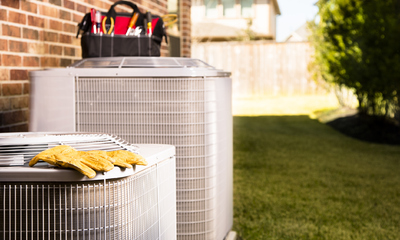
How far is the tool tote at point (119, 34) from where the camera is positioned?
9.97 ft

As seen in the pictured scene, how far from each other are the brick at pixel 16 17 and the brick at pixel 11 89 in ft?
1.15

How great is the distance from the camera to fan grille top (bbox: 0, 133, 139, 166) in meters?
1.57

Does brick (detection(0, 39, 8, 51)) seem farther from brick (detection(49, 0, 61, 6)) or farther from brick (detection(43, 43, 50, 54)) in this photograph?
brick (detection(49, 0, 61, 6))

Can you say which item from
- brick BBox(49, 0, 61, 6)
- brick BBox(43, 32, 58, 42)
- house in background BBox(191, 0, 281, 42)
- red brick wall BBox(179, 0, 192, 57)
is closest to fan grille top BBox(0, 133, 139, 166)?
brick BBox(43, 32, 58, 42)

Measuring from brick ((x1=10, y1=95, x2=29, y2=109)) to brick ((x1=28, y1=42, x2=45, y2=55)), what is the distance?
28cm

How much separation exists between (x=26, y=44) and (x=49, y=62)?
0.97ft

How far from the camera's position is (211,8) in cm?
2714

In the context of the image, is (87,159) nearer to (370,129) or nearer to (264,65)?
(370,129)

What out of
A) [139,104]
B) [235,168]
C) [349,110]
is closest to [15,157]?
[139,104]

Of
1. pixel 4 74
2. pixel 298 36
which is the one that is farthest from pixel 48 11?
pixel 298 36

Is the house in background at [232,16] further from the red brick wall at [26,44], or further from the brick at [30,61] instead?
the brick at [30,61]

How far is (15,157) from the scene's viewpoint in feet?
5.10

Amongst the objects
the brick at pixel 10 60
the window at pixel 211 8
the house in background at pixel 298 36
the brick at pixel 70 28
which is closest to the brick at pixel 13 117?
the brick at pixel 10 60

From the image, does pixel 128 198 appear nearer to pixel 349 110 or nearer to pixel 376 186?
pixel 376 186
